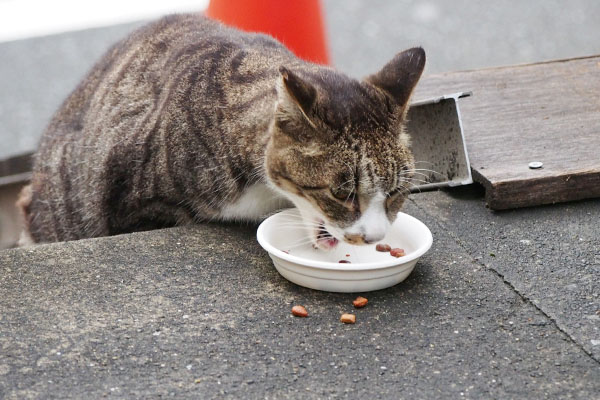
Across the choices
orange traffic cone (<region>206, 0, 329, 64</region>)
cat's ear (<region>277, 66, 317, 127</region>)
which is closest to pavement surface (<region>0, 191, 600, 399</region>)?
cat's ear (<region>277, 66, 317, 127</region>)

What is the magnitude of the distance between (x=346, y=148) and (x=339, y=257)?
57cm

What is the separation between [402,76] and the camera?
9.49 ft

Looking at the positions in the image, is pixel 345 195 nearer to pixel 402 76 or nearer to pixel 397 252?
pixel 397 252

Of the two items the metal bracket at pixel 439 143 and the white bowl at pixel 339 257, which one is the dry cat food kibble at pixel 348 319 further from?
the metal bracket at pixel 439 143

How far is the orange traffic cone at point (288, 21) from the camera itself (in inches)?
176

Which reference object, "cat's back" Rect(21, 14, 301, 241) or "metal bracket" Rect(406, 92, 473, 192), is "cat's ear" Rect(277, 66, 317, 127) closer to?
"cat's back" Rect(21, 14, 301, 241)

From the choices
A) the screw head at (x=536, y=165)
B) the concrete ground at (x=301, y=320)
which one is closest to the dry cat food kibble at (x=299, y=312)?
the concrete ground at (x=301, y=320)

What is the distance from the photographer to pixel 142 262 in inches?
117

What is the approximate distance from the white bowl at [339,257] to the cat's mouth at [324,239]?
0.04 m

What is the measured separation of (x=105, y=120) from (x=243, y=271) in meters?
1.21

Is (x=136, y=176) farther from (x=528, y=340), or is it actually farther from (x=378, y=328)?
(x=528, y=340)

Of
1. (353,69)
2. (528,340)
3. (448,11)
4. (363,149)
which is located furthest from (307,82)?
(448,11)

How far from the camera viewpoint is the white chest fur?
3.24m

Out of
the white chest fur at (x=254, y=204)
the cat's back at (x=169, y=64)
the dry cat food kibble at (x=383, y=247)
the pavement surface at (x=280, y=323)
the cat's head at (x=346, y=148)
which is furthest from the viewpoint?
the cat's back at (x=169, y=64)
